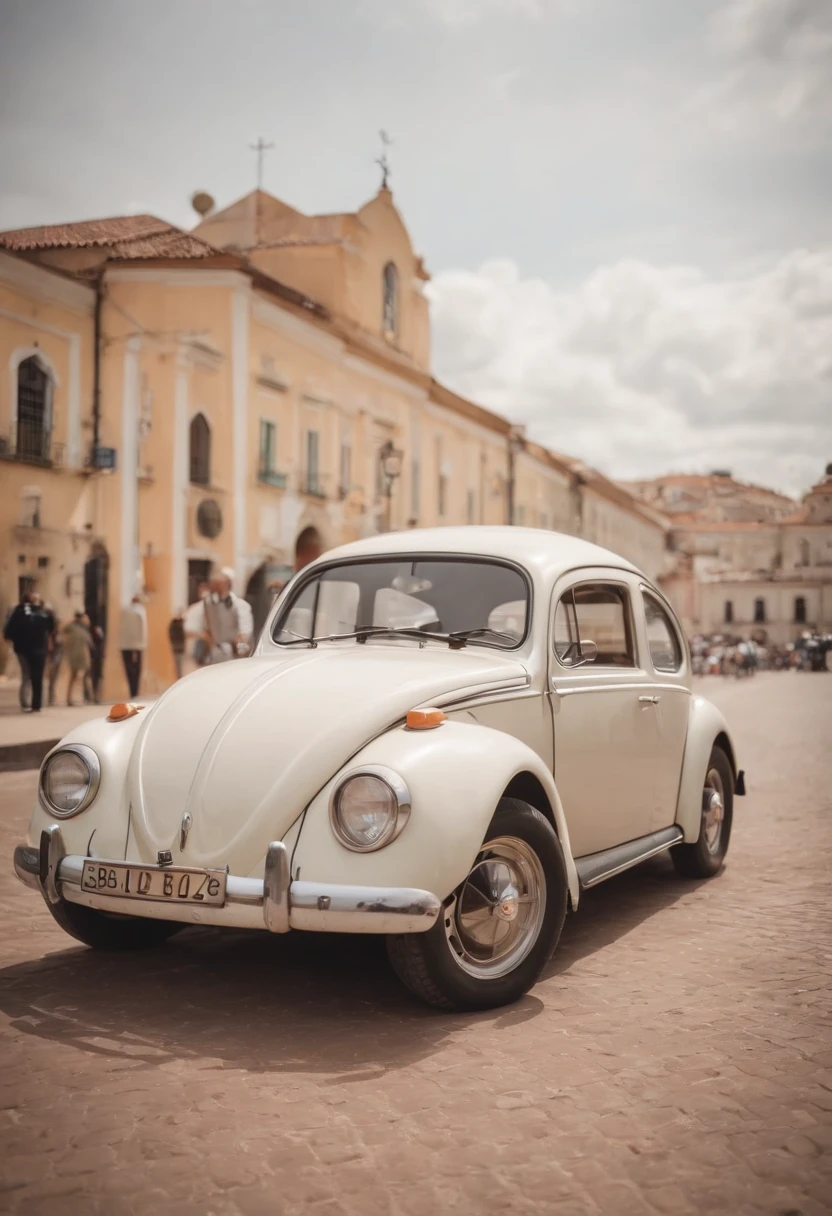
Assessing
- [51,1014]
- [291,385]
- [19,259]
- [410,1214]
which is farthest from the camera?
[291,385]

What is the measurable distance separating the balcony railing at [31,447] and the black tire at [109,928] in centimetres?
1659

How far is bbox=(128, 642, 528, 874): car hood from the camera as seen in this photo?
3.99 m

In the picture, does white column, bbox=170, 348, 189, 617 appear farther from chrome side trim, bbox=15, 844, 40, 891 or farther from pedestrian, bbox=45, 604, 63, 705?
chrome side trim, bbox=15, 844, 40, 891

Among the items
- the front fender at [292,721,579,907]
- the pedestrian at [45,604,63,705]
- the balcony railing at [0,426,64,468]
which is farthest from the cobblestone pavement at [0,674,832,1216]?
the balcony railing at [0,426,64,468]

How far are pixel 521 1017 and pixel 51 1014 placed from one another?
1514 millimetres

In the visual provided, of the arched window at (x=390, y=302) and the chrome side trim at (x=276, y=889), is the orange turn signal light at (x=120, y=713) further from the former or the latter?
the arched window at (x=390, y=302)

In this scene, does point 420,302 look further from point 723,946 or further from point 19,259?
point 723,946

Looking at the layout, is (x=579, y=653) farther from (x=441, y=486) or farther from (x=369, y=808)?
(x=441, y=486)

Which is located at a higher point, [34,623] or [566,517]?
[566,517]

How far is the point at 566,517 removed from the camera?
53781 millimetres

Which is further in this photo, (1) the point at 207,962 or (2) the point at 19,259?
(2) the point at 19,259

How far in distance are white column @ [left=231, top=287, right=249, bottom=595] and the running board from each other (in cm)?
1999

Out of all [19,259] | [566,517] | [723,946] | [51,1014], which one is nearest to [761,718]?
[19,259]

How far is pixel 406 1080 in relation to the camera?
350 cm
